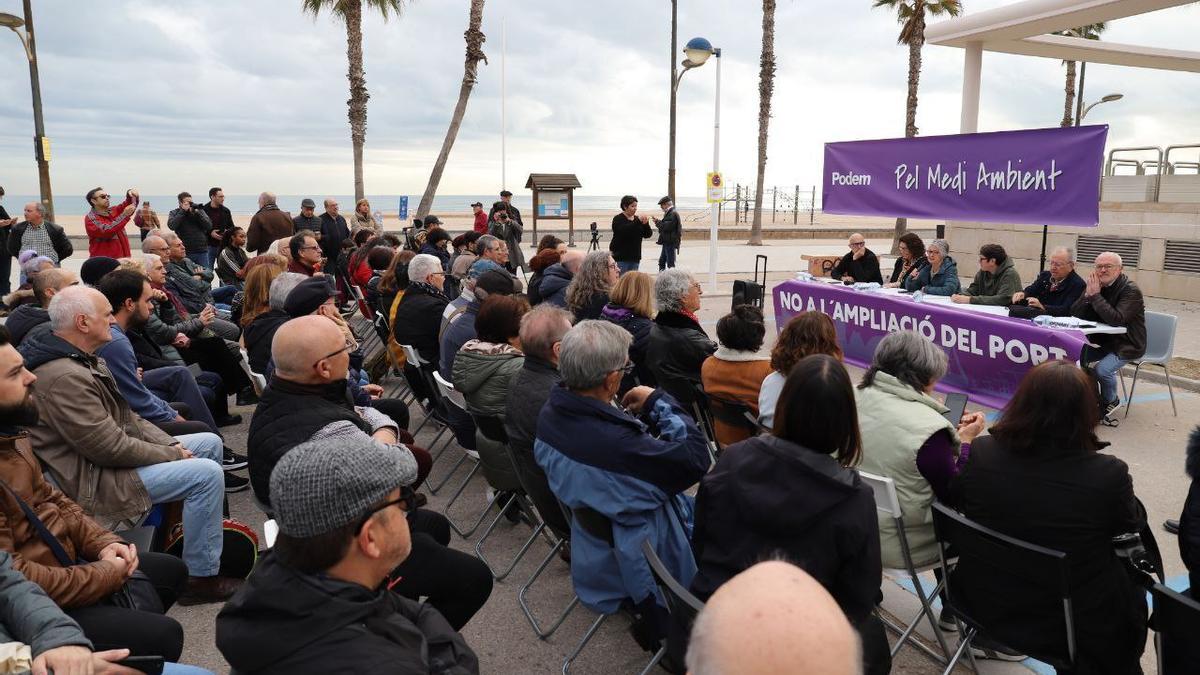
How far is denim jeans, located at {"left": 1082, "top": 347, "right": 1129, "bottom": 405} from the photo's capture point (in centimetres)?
657

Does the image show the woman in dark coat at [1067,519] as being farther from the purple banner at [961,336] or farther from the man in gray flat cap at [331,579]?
the purple banner at [961,336]

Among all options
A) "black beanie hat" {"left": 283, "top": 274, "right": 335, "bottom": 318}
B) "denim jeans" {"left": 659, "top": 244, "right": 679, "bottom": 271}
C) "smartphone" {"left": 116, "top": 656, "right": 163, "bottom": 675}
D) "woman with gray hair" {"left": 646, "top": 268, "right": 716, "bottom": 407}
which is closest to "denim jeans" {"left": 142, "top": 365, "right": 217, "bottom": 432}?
"black beanie hat" {"left": 283, "top": 274, "right": 335, "bottom": 318}

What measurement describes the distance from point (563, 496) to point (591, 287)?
133 inches

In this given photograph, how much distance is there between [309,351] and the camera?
118 inches

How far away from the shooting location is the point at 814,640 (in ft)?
3.14

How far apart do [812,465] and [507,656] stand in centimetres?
169

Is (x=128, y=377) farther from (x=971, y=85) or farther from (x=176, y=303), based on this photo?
(x=971, y=85)

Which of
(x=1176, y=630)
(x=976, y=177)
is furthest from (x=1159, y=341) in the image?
(x=1176, y=630)

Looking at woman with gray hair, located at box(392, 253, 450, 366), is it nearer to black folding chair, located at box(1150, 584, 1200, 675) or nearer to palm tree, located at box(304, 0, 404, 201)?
black folding chair, located at box(1150, 584, 1200, 675)

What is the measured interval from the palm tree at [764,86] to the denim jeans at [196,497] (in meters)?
24.2

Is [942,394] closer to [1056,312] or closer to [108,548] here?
[1056,312]

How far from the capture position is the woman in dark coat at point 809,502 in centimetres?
231

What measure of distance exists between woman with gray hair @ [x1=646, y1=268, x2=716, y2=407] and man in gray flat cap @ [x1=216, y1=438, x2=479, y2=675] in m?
3.28

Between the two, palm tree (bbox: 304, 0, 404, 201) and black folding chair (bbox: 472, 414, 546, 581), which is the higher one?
palm tree (bbox: 304, 0, 404, 201)
